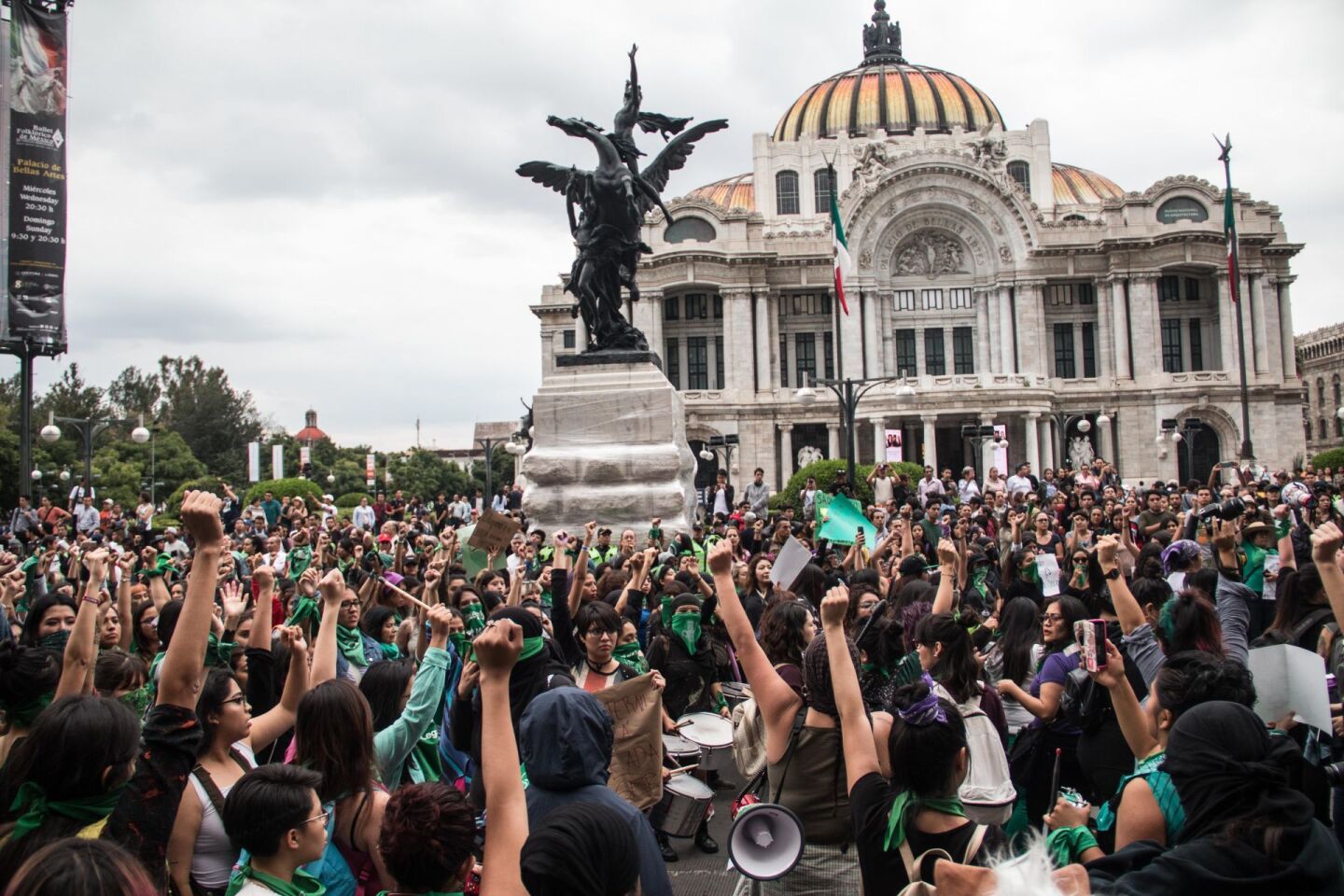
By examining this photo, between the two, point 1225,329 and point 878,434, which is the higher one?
point 1225,329

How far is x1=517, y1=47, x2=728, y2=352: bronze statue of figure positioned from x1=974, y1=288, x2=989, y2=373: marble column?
136 ft

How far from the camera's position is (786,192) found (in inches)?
2442

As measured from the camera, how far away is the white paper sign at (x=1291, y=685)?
385 centimetres

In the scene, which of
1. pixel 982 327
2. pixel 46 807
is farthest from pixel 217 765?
pixel 982 327

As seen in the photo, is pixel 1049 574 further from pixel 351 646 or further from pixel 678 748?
pixel 351 646

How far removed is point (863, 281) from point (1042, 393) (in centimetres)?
1014

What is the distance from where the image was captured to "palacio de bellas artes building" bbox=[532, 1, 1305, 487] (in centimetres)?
5203

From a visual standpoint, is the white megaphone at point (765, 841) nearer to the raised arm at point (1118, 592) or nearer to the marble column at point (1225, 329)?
the raised arm at point (1118, 592)

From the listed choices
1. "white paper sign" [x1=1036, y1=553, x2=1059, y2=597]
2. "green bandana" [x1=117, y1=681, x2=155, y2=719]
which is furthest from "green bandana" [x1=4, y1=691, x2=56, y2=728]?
"white paper sign" [x1=1036, y1=553, x2=1059, y2=597]

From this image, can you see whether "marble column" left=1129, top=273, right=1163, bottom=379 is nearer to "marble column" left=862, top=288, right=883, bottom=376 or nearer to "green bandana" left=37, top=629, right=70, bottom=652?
"marble column" left=862, top=288, right=883, bottom=376

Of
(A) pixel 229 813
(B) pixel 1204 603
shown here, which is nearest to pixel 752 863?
(A) pixel 229 813

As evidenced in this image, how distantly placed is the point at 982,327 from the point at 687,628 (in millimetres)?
50534

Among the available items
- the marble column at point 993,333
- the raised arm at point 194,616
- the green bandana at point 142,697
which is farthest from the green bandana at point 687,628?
the marble column at point 993,333

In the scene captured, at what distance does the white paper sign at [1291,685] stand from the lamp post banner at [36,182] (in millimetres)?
23746
